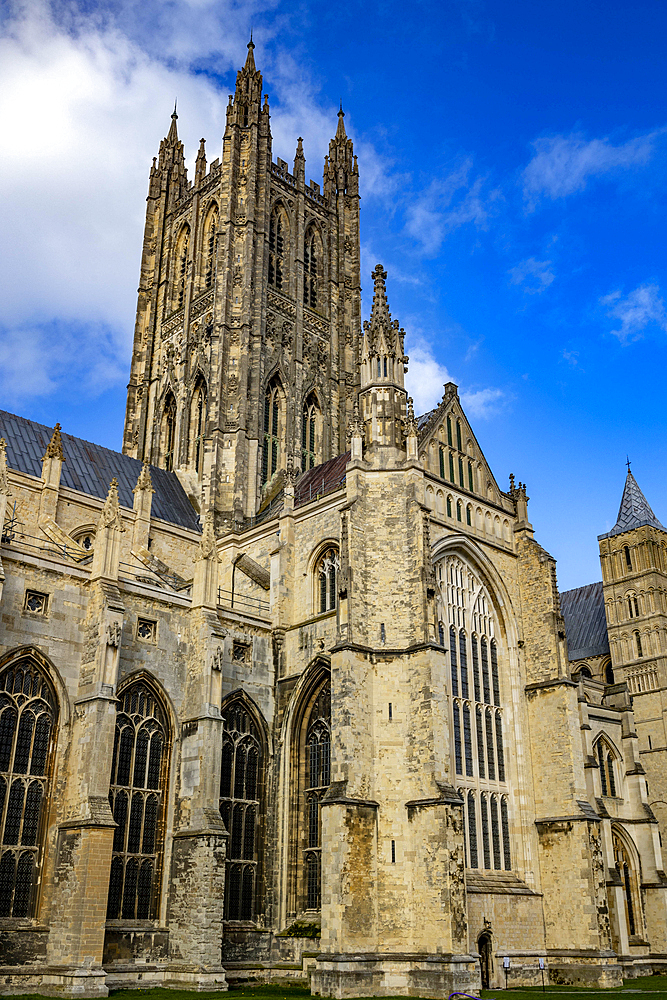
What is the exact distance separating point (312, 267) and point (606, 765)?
1194 inches

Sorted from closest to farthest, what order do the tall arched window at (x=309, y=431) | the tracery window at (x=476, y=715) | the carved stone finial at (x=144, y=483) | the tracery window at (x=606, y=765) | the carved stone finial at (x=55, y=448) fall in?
the tracery window at (x=476, y=715)
the carved stone finial at (x=55, y=448)
the carved stone finial at (x=144, y=483)
the tracery window at (x=606, y=765)
the tall arched window at (x=309, y=431)

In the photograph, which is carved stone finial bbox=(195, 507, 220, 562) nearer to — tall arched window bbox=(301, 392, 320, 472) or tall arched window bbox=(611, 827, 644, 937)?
tall arched window bbox=(301, 392, 320, 472)

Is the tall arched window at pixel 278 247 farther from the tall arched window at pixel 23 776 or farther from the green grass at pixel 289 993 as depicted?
the green grass at pixel 289 993

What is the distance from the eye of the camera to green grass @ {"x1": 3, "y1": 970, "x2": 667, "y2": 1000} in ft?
68.8

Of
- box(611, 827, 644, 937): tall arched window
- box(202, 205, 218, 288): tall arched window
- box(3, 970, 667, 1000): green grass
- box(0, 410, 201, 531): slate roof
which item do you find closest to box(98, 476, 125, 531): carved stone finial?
box(0, 410, 201, 531): slate roof

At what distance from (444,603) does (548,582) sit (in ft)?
15.4

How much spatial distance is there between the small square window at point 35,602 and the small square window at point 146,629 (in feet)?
9.63

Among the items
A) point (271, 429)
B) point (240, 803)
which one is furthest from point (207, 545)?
point (271, 429)

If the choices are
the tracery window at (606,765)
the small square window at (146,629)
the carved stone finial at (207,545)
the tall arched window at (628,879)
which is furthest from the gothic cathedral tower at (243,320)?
the tall arched window at (628,879)

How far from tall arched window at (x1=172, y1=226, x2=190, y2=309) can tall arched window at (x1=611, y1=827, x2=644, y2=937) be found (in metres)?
34.2

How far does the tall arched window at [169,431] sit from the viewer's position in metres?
45.3

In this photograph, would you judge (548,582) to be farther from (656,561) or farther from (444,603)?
(656,561)

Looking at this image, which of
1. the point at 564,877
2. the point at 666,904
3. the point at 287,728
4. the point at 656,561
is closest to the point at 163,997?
the point at 287,728

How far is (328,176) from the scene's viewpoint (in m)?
55.1
